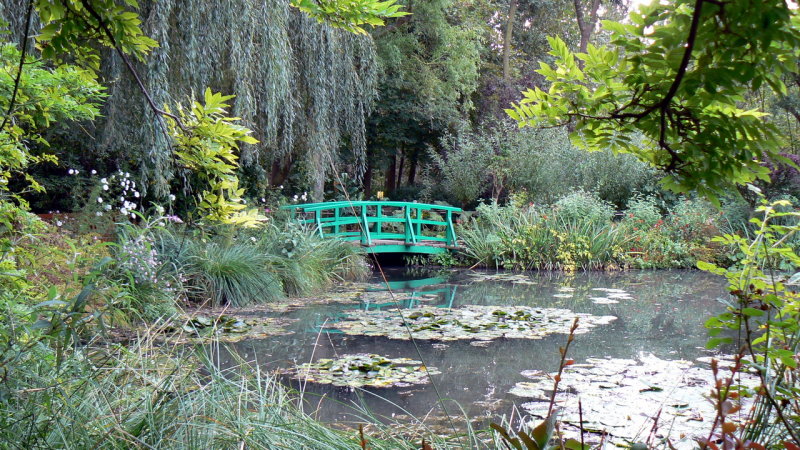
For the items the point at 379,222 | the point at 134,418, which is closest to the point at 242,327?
the point at 134,418

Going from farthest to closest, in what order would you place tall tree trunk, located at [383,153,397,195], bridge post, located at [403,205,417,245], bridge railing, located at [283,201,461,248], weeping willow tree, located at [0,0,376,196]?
tall tree trunk, located at [383,153,397,195], bridge post, located at [403,205,417,245], bridge railing, located at [283,201,461,248], weeping willow tree, located at [0,0,376,196]

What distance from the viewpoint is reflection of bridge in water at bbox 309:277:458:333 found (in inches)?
251

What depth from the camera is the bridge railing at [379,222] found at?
10.4 metres

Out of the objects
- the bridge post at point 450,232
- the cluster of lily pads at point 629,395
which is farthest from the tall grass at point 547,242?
the cluster of lily pads at point 629,395

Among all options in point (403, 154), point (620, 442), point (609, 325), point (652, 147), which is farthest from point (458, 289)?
point (403, 154)

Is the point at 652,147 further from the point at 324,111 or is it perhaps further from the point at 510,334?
the point at 324,111

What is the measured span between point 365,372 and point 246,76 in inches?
190

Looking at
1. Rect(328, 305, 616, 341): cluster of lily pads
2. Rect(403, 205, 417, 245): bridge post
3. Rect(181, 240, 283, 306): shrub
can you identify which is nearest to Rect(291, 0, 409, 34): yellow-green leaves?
Rect(328, 305, 616, 341): cluster of lily pads

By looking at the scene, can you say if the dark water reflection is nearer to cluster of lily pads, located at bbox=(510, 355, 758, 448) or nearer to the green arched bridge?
cluster of lily pads, located at bbox=(510, 355, 758, 448)

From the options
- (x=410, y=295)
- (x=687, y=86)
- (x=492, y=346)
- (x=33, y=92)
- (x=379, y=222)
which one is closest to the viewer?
(x=687, y=86)

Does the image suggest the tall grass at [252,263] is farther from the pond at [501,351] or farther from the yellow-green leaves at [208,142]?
the yellow-green leaves at [208,142]

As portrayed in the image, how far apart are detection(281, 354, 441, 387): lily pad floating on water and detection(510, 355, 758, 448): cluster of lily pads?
693 mm

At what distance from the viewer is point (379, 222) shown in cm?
1136

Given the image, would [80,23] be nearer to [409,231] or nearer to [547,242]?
[409,231]
